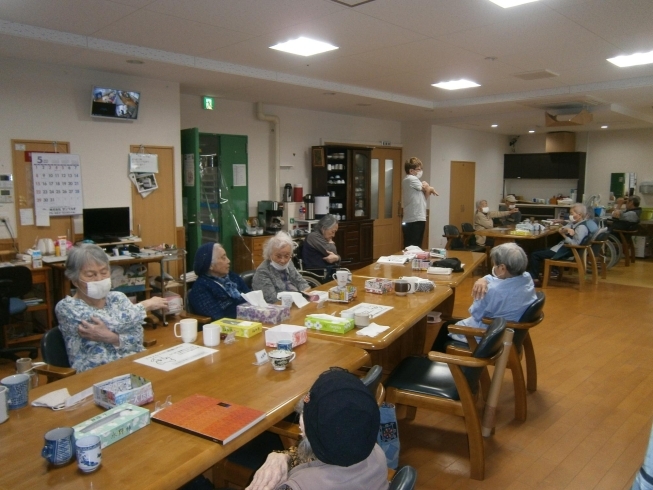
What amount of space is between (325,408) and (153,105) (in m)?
5.37

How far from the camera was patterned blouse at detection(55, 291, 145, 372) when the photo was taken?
244cm

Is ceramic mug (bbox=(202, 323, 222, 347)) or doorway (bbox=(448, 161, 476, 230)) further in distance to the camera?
doorway (bbox=(448, 161, 476, 230))

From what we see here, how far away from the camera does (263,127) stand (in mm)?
7688

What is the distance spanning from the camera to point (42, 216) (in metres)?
5.11

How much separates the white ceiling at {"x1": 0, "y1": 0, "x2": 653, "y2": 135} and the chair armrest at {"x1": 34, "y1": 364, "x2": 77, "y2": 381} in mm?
2564

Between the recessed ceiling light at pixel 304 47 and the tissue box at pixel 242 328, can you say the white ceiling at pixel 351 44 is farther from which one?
the tissue box at pixel 242 328

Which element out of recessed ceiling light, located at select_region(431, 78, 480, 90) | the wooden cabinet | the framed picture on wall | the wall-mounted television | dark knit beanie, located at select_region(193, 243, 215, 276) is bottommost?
the wooden cabinet

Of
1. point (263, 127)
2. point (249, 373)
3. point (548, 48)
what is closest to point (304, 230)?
point (263, 127)

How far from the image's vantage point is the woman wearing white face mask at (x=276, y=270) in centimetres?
369

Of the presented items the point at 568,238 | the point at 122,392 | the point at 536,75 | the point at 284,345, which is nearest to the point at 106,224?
the point at 284,345

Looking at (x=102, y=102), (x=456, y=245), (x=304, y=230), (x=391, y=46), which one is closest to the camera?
(x=391, y=46)

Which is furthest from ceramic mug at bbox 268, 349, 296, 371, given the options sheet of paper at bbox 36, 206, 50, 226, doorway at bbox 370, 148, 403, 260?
doorway at bbox 370, 148, 403, 260

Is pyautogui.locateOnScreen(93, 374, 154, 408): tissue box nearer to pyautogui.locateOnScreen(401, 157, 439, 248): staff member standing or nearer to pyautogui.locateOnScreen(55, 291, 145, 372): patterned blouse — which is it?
pyautogui.locateOnScreen(55, 291, 145, 372): patterned blouse

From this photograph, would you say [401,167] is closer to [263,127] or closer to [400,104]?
[400,104]
